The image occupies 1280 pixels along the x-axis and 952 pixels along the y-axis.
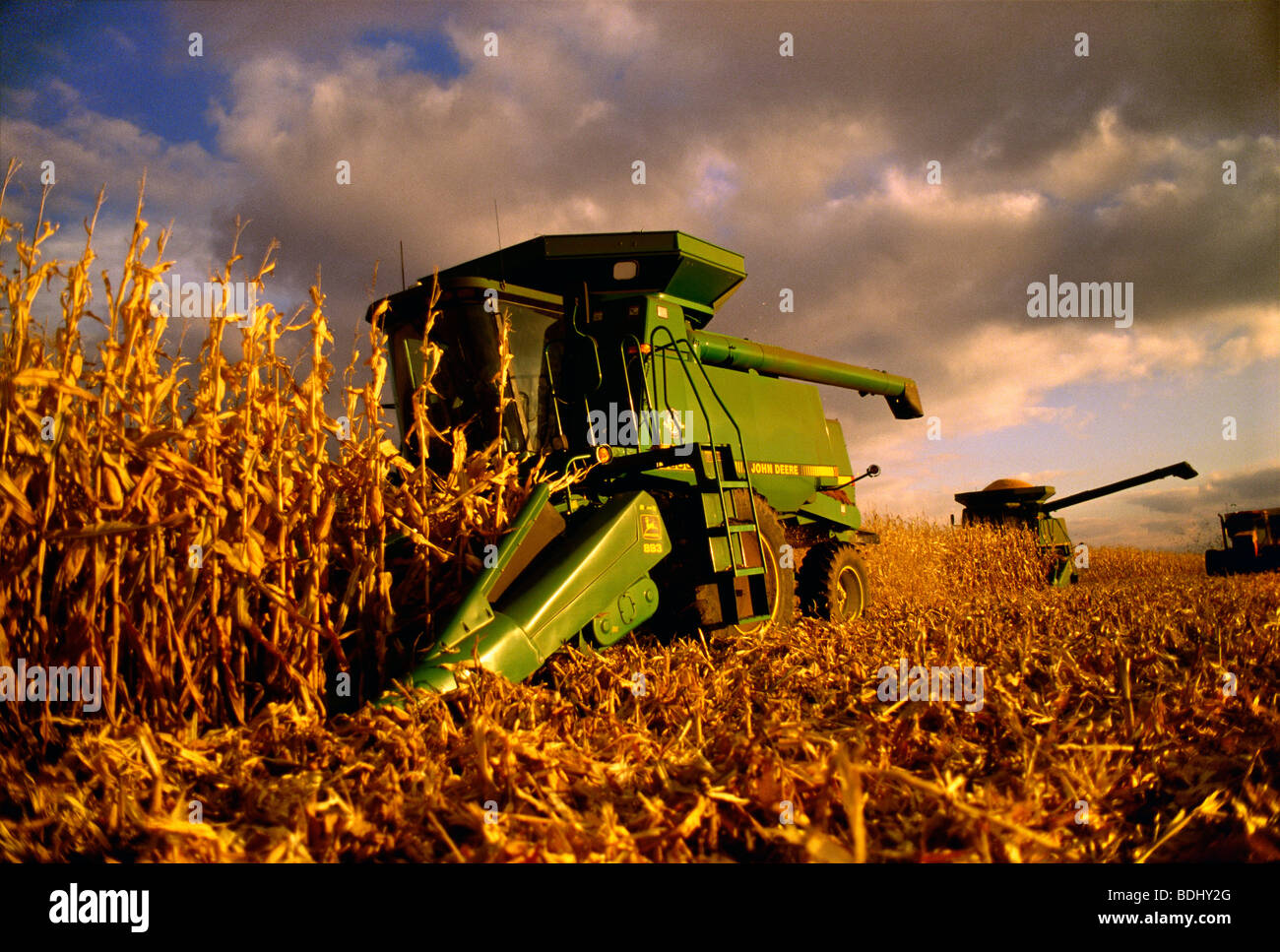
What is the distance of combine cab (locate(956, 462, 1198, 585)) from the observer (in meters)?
12.8

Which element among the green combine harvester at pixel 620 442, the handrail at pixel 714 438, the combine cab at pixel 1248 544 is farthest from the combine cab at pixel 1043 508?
the handrail at pixel 714 438

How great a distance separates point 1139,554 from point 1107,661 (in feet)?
64.0

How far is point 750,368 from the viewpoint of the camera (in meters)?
6.49

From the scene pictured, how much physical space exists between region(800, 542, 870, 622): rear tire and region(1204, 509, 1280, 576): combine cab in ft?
34.0

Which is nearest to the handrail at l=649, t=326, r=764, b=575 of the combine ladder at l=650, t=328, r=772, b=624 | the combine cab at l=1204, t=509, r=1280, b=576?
the combine ladder at l=650, t=328, r=772, b=624

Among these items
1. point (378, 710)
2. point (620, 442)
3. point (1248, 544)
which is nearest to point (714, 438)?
point (620, 442)

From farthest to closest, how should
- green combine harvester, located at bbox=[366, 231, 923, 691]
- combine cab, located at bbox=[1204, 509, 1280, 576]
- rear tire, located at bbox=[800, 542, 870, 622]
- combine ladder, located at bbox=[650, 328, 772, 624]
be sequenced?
combine cab, located at bbox=[1204, 509, 1280, 576]
rear tire, located at bbox=[800, 542, 870, 622]
combine ladder, located at bbox=[650, 328, 772, 624]
green combine harvester, located at bbox=[366, 231, 923, 691]

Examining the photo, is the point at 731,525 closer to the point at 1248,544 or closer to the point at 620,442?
the point at 620,442

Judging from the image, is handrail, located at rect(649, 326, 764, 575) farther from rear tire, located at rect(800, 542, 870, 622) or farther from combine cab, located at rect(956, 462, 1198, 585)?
combine cab, located at rect(956, 462, 1198, 585)

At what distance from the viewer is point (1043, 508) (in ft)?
42.8

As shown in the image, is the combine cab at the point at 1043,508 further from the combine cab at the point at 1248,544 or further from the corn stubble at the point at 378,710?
the corn stubble at the point at 378,710

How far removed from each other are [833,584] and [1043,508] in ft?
30.1

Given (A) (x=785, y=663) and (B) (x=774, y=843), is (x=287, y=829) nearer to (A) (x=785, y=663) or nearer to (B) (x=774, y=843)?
(B) (x=774, y=843)
